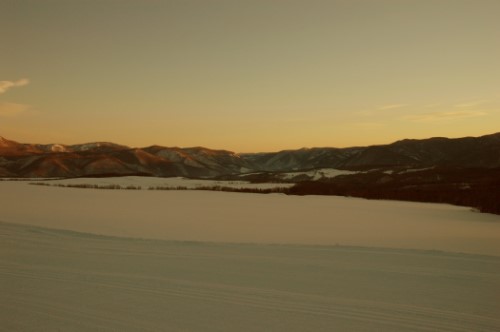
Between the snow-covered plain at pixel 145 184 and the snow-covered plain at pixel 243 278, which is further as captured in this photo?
the snow-covered plain at pixel 145 184

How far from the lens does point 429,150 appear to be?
12525 centimetres

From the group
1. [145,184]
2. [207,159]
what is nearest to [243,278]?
[145,184]

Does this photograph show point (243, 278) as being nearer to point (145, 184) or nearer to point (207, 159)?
point (145, 184)

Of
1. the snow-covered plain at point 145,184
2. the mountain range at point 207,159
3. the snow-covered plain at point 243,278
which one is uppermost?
the mountain range at point 207,159

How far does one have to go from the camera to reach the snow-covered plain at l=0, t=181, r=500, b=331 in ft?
14.3

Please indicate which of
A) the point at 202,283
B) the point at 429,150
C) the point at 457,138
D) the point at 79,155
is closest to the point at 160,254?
the point at 202,283

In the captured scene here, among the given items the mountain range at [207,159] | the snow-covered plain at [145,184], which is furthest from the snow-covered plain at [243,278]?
the mountain range at [207,159]

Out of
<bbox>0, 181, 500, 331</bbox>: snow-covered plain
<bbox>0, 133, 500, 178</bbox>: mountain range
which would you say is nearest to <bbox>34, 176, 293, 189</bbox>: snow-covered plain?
<bbox>0, 181, 500, 331</bbox>: snow-covered plain

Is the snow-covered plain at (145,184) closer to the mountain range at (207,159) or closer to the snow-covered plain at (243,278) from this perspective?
the snow-covered plain at (243,278)

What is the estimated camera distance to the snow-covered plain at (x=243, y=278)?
437cm

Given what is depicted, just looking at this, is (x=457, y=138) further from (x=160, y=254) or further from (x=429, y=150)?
(x=160, y=254)

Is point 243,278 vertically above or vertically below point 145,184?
below

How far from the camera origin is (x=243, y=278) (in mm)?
5949

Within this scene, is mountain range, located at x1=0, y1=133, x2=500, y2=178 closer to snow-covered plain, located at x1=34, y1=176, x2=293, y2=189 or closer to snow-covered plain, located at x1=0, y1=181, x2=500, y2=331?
snow-covered plain, located at x1=34, y1=176, x2=293, y2=189
